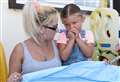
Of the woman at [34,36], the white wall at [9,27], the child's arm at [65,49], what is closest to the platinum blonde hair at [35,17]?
the woman at [34,36]

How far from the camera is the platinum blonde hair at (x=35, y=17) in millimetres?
1279

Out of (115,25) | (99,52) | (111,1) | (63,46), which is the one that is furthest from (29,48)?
(111,1)

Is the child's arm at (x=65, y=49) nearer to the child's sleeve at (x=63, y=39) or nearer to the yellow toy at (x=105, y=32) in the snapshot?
the child's sleeve at (x=63, y=39)

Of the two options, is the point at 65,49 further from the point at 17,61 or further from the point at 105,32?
the point at 105,32

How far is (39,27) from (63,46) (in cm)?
21

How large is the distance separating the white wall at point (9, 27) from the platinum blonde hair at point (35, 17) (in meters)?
0.45

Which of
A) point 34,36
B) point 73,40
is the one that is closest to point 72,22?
point 73,40

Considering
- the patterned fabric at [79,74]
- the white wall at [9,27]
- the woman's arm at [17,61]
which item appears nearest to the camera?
the patterned fabric at [79,74]

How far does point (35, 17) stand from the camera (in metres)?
1.28

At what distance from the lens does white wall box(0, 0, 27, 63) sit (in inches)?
67.4

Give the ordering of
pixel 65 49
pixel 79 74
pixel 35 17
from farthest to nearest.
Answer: pixel 65 49 < pixel 35 17 < pixel 79 74

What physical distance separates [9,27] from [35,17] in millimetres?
498

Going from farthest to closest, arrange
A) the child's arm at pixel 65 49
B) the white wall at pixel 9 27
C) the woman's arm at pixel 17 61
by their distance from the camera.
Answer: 1. the white wall at pixel 9 27
2. the child's arm at pixel 65 49
3. the woman's arm at pixel 17 61

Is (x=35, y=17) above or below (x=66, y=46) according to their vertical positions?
above
